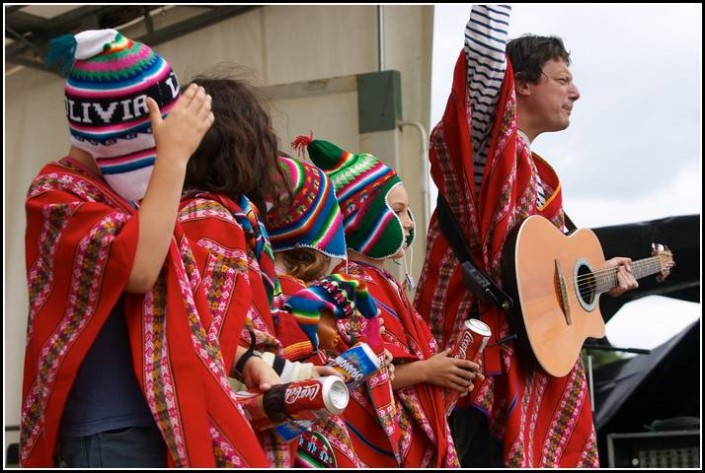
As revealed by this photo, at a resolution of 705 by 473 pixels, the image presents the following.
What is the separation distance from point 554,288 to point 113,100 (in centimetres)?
146

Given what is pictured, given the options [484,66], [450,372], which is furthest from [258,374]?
[484,66]

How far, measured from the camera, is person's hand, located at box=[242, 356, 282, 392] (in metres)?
1.90

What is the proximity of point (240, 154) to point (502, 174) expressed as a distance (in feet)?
→ 2.80

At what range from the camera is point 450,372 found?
2459 mm

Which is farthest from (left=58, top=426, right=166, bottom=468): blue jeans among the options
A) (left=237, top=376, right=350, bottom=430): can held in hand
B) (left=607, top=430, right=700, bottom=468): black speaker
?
(left=607, top=430, right=700, bottom=468): black speaker

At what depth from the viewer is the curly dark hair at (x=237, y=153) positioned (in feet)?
6.84

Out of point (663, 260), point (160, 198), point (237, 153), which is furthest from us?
point (663, 260)

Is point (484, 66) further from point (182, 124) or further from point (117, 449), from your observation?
point (117, 449)

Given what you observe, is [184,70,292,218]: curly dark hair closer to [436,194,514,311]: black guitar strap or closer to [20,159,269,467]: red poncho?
[20,159,269,467]: red poncho

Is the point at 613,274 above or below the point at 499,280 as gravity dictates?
below

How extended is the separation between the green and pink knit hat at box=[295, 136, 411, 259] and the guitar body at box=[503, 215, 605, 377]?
11.9 inches

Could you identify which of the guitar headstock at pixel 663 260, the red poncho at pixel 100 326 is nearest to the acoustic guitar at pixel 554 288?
the guitar headstock at pixel 663 260

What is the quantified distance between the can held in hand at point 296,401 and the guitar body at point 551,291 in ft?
3.08

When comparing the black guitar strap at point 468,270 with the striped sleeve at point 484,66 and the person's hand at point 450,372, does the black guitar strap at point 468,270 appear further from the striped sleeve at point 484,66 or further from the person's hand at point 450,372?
the person's hand at point 450,372
